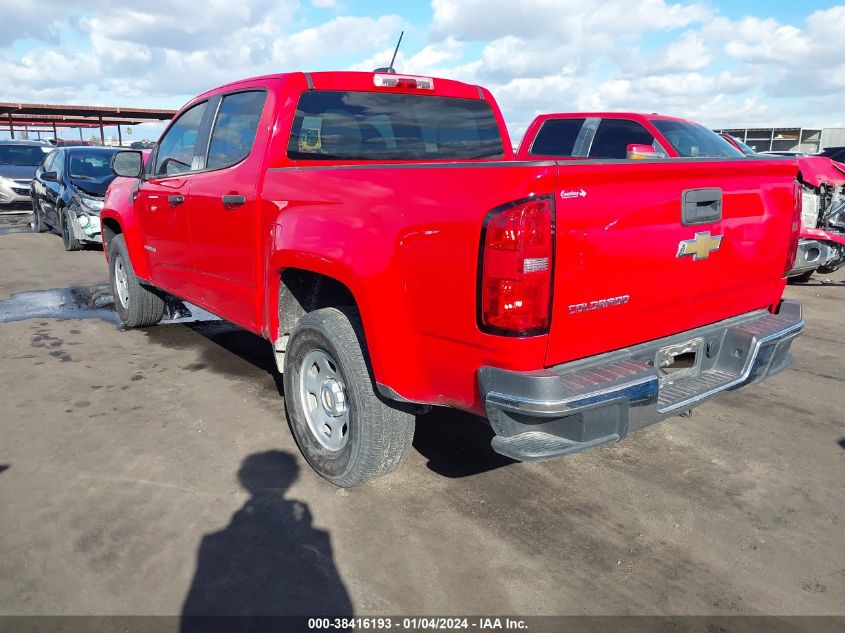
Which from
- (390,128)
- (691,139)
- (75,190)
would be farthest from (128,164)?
(691,139)

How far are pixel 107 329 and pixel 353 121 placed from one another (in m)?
3.73

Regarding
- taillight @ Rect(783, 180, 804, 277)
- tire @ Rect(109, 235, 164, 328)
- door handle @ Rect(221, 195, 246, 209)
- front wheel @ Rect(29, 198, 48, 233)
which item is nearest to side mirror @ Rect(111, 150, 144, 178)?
tire @ Rect(109, 235, 164, 328)

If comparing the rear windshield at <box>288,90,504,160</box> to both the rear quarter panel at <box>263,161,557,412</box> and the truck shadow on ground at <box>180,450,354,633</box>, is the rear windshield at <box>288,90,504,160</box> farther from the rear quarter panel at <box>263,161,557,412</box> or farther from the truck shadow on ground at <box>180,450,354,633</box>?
the truck shadow on ground at <box>180,450,354,633</box>

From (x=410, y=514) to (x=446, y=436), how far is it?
35.8 inches

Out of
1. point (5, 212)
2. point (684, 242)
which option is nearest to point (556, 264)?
point (684, 242)

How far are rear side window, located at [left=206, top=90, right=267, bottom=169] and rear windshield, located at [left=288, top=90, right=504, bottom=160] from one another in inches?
12.4

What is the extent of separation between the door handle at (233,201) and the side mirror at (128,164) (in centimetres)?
177

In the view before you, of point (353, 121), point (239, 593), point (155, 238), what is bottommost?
point (239, 593)

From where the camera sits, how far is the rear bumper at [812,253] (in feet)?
24.8

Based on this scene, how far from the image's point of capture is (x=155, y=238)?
5.11 metres

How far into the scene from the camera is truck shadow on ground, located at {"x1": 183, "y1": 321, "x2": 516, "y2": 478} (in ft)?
11.7

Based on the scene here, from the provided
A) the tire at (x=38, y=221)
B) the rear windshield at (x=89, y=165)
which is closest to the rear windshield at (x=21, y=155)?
the tire at (x=38, y=221)

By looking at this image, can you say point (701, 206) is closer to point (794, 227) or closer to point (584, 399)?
point (794, 227)

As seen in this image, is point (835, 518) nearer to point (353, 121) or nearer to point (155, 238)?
point (353, 121)
